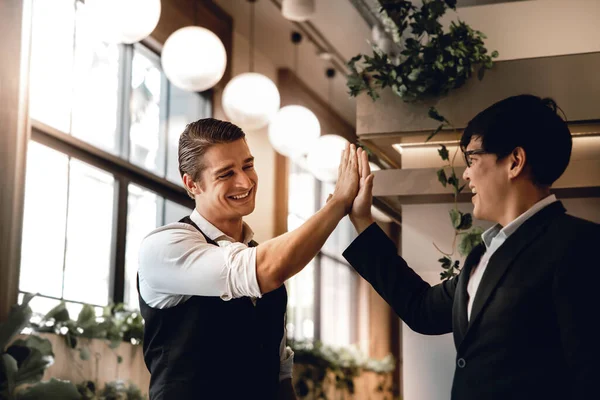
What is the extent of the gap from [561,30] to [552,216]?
5.53 feet

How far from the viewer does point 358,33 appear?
25.4 feet

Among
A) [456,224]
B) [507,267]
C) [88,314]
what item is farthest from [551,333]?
[88,314]

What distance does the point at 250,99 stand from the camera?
4859mm

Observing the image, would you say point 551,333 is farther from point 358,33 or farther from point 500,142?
point 358,33

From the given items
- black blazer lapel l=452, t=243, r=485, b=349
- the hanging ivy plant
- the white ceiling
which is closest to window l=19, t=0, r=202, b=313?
the white ceiling

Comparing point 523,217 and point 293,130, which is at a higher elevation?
point 293,130

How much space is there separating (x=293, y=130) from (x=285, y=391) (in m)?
3.31

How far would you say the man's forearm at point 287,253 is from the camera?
77.3 inches

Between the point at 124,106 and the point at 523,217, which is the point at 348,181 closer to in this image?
the point at 523,217

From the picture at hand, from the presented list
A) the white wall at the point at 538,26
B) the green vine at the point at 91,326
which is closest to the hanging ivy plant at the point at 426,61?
the white wall at the point at 538,26

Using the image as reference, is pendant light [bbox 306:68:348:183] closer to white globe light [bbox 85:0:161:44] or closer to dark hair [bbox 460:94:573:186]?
white globe light [bbox 85:0:161:44]

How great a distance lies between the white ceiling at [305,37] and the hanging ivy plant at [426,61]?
3.97 metres

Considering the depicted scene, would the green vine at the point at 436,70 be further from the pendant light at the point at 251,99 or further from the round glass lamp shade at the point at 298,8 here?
the round glass lamp shade at the point at 298,8

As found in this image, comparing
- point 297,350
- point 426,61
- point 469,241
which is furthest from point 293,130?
point 297,350
